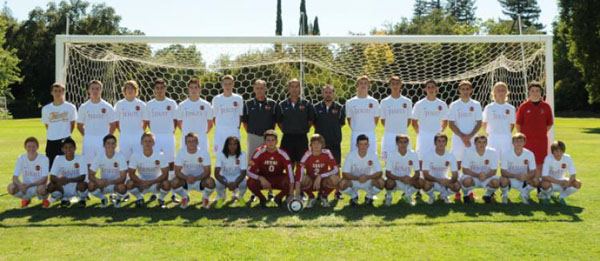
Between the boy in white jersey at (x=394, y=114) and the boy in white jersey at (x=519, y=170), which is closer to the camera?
the boy in white jersey at (x=519, y=170)

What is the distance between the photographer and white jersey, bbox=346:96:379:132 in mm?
6348

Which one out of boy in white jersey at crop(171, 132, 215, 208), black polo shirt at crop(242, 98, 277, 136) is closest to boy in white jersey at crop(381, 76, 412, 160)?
black polo shirt at crop(242, 98, 277, 136)

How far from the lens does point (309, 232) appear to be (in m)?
4.52

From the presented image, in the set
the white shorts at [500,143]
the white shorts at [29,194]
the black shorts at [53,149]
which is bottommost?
the white shorts at [29,194]

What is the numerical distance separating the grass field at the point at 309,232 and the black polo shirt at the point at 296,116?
1.15 metres

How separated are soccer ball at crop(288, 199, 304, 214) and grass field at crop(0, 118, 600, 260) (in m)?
0.12

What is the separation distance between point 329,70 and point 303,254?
699cm

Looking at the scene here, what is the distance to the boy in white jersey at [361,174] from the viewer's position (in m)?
5.80

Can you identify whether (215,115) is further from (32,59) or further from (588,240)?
(32,59)

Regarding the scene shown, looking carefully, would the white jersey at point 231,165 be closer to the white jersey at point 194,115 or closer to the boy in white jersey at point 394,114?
the white jersey at point 194,115

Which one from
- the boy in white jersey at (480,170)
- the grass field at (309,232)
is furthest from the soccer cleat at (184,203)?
the boy in white jersey at (480,170)

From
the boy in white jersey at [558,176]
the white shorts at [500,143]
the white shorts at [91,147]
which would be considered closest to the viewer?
the boy in white jersey at [558,176]

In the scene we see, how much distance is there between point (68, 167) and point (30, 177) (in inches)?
17.3

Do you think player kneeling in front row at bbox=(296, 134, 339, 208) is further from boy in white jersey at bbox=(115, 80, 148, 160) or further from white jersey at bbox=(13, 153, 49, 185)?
white jersey at bbox=(13, 153, 49, 185)
